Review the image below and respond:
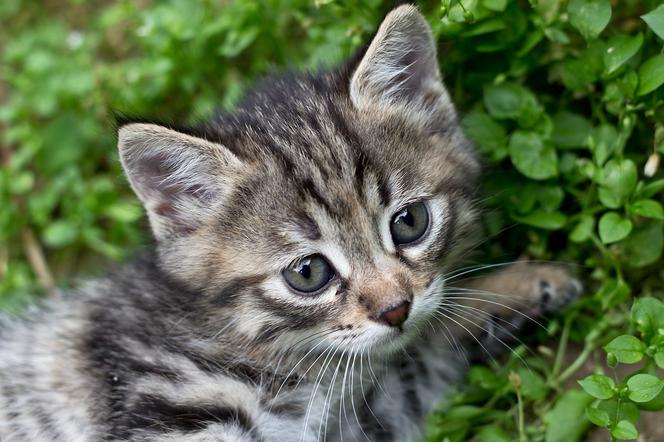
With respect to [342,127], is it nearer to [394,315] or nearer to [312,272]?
[312,272]

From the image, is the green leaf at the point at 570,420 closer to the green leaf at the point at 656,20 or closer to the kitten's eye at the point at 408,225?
the kitten's eye at the point at 408,225

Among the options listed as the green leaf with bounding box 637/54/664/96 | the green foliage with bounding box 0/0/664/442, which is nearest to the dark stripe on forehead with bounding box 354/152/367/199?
the green foliage with bounding box 0/0/664/442

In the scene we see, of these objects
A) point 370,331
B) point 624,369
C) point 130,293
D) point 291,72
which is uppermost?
point 291,72

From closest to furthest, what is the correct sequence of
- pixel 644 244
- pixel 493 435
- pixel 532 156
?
1. pixel 493 435
2. pixel 644 244
3. pixel 532 156

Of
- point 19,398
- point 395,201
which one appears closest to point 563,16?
point 395,201

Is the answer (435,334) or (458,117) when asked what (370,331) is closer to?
(435,334)

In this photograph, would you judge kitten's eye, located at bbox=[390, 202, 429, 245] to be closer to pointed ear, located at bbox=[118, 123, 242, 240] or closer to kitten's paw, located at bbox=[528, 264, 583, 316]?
pointed ear, located at bbox=[118, 123, 242, 240]

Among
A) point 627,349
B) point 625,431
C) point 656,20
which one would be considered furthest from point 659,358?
point 656,20
